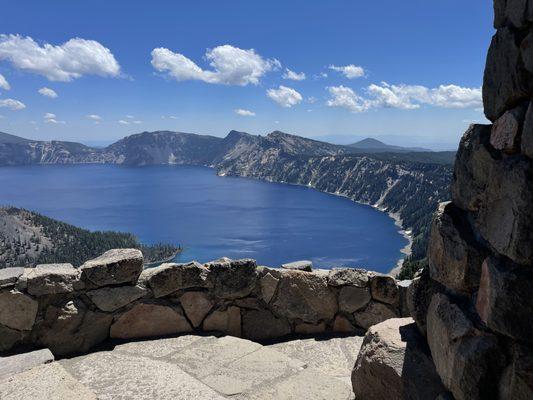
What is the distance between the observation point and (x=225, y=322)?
6.82 m

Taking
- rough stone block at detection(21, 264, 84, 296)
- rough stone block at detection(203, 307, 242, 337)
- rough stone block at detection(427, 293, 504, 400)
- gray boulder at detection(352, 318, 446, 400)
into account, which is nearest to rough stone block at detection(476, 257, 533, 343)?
rough stone block at detection(427, 293, 504, 400)

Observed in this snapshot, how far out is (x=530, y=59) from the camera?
2.43m

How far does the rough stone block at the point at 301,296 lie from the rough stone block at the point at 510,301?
4404 mm

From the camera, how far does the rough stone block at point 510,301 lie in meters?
2.31

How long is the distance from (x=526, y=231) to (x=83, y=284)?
560 cm

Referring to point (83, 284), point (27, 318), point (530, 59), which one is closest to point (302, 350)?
point (83, 284)

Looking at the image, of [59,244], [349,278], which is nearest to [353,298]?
[349,278]

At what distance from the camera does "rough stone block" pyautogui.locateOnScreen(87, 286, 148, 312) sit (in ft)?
20.4

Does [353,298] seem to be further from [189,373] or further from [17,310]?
[17,310]

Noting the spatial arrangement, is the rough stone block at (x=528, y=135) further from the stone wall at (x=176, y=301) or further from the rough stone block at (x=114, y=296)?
the rough stone block at (x=114, y=296)

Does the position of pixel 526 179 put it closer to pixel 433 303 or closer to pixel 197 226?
pixel 433 303

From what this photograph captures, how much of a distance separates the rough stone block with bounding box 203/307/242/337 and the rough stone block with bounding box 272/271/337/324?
2.08 ft

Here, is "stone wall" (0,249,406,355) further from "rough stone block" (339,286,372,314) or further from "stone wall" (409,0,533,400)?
"stone wall" (409,0,533,400)

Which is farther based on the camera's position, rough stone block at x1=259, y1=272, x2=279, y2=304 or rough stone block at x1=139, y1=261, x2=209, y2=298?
rough stone block at x1=259, y1=272, x2=279, y2=304
